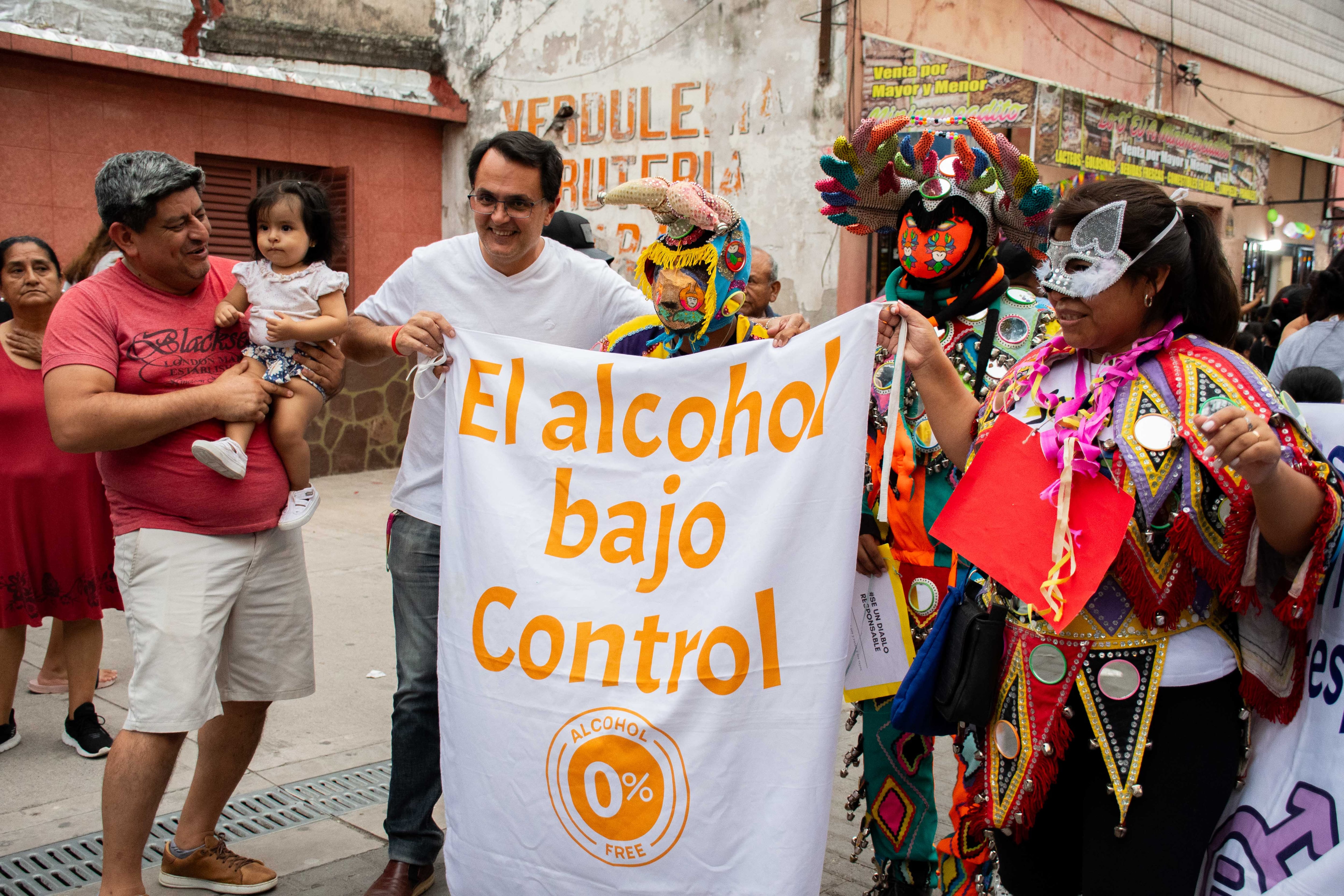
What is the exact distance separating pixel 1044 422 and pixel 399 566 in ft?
6.47

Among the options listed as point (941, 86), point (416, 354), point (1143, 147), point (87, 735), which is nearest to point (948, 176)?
point (416, 354)

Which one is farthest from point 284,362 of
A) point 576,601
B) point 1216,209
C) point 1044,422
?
point 1216,209

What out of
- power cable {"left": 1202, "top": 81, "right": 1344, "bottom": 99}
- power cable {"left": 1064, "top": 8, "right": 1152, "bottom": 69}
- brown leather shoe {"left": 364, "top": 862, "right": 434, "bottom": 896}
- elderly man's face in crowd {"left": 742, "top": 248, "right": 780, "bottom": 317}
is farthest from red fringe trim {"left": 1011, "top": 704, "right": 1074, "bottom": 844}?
power cable {"left": 1202, "top": 81, "right": 1344, "bottom": 99}

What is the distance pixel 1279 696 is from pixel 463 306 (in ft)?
7.83

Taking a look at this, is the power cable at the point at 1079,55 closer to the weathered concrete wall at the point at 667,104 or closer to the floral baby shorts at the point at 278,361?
the weathered concrete wall at the point at 667,104

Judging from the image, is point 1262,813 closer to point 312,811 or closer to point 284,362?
point 284,362

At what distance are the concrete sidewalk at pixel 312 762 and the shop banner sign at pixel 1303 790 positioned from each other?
33.6 inches

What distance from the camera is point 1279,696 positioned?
2.28 meters

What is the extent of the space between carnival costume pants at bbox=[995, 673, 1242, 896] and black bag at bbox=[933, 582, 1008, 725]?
197mm

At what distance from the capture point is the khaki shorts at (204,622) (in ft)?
→ 10.4

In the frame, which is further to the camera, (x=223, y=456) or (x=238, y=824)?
(x=238, y=824)

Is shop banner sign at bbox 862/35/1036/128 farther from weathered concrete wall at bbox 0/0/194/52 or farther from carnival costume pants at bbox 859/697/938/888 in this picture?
carnival costume pants at bbox 859/697/938/888

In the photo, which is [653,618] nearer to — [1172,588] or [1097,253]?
[1172,588]

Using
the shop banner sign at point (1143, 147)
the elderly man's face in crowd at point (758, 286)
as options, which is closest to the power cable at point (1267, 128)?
the shop banner sign at point (1143, 147)
